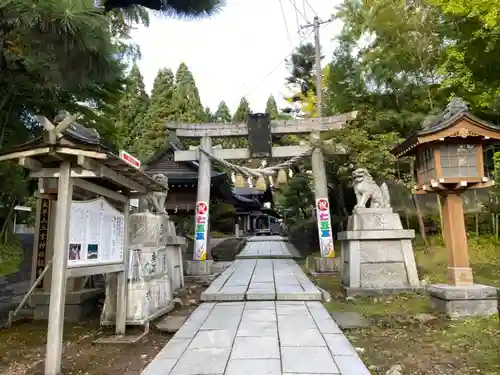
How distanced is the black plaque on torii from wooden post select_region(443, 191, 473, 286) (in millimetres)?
7614

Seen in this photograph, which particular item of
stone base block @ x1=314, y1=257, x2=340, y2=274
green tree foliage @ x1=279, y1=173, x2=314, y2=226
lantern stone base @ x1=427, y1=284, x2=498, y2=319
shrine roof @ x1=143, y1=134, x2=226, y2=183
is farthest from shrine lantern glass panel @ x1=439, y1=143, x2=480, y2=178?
shrine roof @ x1=143, y1=134, x2=226, y2=183

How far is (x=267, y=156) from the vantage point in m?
13.2

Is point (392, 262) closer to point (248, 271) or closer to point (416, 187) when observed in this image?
point (416, 187)

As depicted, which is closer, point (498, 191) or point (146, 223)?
point (146, 223)

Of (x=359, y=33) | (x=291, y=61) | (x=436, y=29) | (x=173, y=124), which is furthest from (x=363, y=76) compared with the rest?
(x=291, y=61)

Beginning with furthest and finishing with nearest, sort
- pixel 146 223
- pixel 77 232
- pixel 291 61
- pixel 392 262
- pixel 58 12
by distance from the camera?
1. pixel 291 61
2. pixel 392 262
3. pixel 146 223
4. pixel 58 12
5. pixel 77 232

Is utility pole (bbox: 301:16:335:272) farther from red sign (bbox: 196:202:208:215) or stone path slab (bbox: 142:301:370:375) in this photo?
stone path slab (bbox: 142:301:370:375)

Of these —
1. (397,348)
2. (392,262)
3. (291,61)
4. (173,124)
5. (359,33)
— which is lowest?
(397,348)

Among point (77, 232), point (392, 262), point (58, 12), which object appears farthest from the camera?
point (392, 262)

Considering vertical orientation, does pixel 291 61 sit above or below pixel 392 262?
above

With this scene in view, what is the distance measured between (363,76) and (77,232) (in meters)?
12.7

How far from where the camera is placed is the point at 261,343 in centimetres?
403

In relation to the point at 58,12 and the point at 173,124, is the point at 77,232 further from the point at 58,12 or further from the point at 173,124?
the point at 173,124

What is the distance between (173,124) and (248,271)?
608cm
